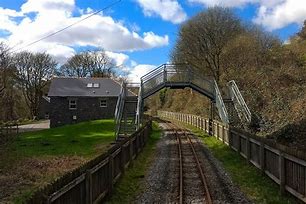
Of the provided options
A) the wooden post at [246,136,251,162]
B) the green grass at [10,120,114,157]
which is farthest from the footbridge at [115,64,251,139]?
the wooden post at [246,136,251,162]

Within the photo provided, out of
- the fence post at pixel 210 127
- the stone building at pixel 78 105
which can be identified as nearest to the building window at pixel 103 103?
the stone building at pixel 78 105

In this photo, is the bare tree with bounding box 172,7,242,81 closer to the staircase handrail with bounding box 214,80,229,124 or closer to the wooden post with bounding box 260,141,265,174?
the staircase handrail with bounding box 214,80,229,124

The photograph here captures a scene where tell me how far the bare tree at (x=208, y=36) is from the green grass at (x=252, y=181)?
28895 mm

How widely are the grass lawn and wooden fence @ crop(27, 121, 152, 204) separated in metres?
3.11

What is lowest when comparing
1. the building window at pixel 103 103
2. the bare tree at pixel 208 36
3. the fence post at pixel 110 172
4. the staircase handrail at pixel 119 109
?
the fence post at pixel 110 172

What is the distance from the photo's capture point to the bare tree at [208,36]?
159 ft

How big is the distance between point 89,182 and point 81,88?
4994 cm

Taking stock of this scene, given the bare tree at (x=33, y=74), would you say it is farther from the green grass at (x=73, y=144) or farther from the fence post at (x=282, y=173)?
the fence post at (x=282, y=173)

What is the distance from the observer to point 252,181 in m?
13.8

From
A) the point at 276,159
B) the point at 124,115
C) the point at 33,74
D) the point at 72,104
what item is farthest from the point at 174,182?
the point at 33,74

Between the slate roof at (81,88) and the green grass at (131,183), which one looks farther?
the slate roof at (81,88)

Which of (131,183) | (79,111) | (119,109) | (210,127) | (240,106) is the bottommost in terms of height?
(131,183)

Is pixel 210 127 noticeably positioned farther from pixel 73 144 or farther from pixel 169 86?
pixel 73 144

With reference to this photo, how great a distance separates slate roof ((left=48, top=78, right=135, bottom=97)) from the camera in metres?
Answer: 56.2
